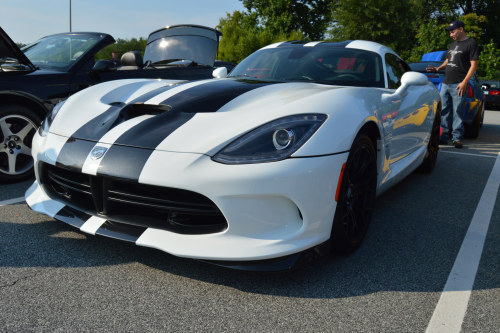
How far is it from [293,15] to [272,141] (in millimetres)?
43055

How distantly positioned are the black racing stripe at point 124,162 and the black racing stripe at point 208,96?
429mm

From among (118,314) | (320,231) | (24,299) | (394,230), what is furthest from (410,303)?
(24,299)

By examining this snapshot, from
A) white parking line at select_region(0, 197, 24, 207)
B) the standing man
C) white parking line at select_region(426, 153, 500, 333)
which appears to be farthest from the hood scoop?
the standing man

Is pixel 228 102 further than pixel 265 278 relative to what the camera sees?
Yes

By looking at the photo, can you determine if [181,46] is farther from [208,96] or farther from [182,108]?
[182,108]

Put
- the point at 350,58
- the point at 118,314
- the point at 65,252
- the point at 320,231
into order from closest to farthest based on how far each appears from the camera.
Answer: the point at 118,314 < the point at 320,231 < the point at 65,252 < the point at 350,58

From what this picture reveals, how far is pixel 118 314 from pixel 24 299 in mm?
440

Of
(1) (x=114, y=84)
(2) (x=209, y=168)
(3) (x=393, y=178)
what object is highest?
(1) (x=114, y=84)

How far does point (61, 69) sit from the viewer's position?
4.41 m

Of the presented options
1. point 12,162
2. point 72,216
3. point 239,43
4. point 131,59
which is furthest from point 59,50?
point 239,43

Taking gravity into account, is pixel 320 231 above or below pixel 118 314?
above

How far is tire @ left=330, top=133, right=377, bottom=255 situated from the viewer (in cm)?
245

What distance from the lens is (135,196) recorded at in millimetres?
2275

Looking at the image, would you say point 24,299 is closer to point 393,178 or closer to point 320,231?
point 320,231
